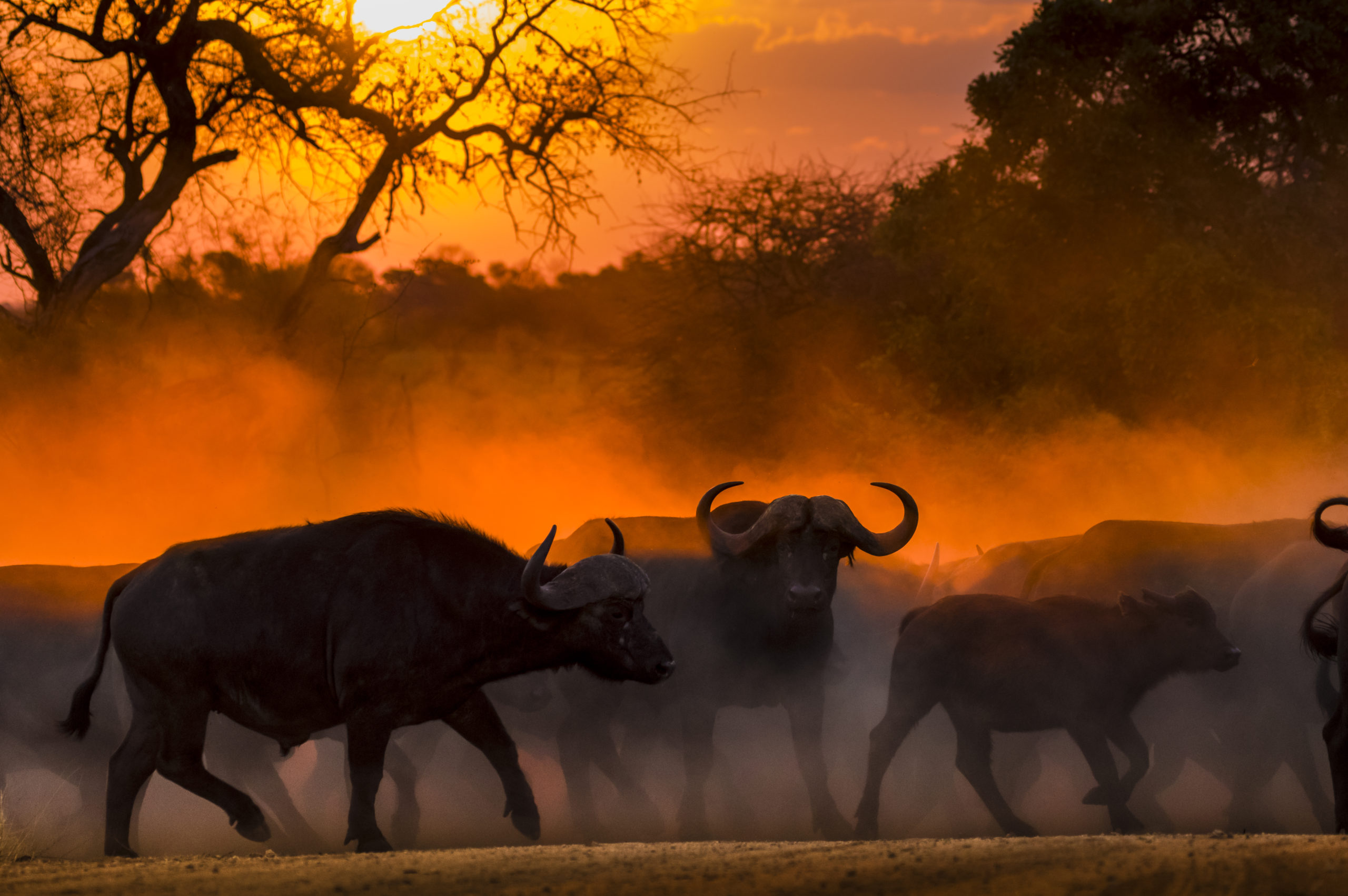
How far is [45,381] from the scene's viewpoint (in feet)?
55.2

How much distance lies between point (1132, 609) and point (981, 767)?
1.38 meters

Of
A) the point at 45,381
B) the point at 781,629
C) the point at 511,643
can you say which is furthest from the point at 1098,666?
the point at 45,381

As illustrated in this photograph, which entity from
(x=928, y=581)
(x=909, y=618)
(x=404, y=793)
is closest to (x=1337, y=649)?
(x=909, y=618)

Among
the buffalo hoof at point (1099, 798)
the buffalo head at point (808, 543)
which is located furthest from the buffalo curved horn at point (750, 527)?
the buffalo hoof at point (1099, 798)

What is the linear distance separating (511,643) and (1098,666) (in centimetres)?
362

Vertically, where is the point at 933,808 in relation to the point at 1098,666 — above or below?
below

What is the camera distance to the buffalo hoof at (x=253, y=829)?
305 inches

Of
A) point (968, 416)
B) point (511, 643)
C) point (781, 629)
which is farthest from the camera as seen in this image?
point (968, 416)

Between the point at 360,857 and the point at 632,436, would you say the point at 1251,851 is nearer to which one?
the point at 360,857

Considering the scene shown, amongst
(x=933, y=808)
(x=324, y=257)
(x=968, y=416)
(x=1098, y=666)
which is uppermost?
Answer: (x=324, y=257)

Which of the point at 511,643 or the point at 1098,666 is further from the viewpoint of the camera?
the point at 1098,666

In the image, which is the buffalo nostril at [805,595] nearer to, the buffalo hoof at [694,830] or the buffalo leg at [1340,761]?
the buffalo hoof at [694,830]

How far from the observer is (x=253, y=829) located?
7762mm

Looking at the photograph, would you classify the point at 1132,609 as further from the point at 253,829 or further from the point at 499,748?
the point at 253,829
